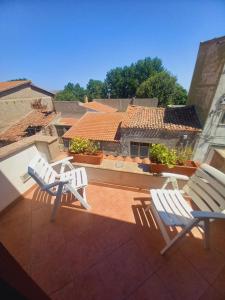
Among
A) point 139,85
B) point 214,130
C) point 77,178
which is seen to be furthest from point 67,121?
point 139,85

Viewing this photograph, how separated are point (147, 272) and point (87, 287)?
68 centimetres

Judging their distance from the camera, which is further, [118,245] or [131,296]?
[118,245]

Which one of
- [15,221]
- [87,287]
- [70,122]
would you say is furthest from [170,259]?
[70,122]

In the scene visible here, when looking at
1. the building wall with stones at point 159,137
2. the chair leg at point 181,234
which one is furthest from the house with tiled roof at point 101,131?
the chair leg at point 181,234

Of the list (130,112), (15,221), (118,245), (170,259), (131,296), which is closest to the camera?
(131,296)

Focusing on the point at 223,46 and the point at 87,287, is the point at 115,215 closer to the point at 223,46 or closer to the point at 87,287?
the point at 87,287

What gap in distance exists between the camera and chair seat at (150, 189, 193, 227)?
1.72m

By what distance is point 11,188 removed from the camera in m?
2.48

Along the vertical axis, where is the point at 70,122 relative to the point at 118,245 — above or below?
below

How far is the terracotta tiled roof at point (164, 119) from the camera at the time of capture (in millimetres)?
8219

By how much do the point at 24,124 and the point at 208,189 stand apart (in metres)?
15.4

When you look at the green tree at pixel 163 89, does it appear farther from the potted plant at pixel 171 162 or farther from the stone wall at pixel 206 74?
the potted plant at pixel 171 162

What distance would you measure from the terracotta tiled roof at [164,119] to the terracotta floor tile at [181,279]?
7.32 m

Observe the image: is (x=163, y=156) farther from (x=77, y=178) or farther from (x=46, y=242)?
(x=46, y=242)
